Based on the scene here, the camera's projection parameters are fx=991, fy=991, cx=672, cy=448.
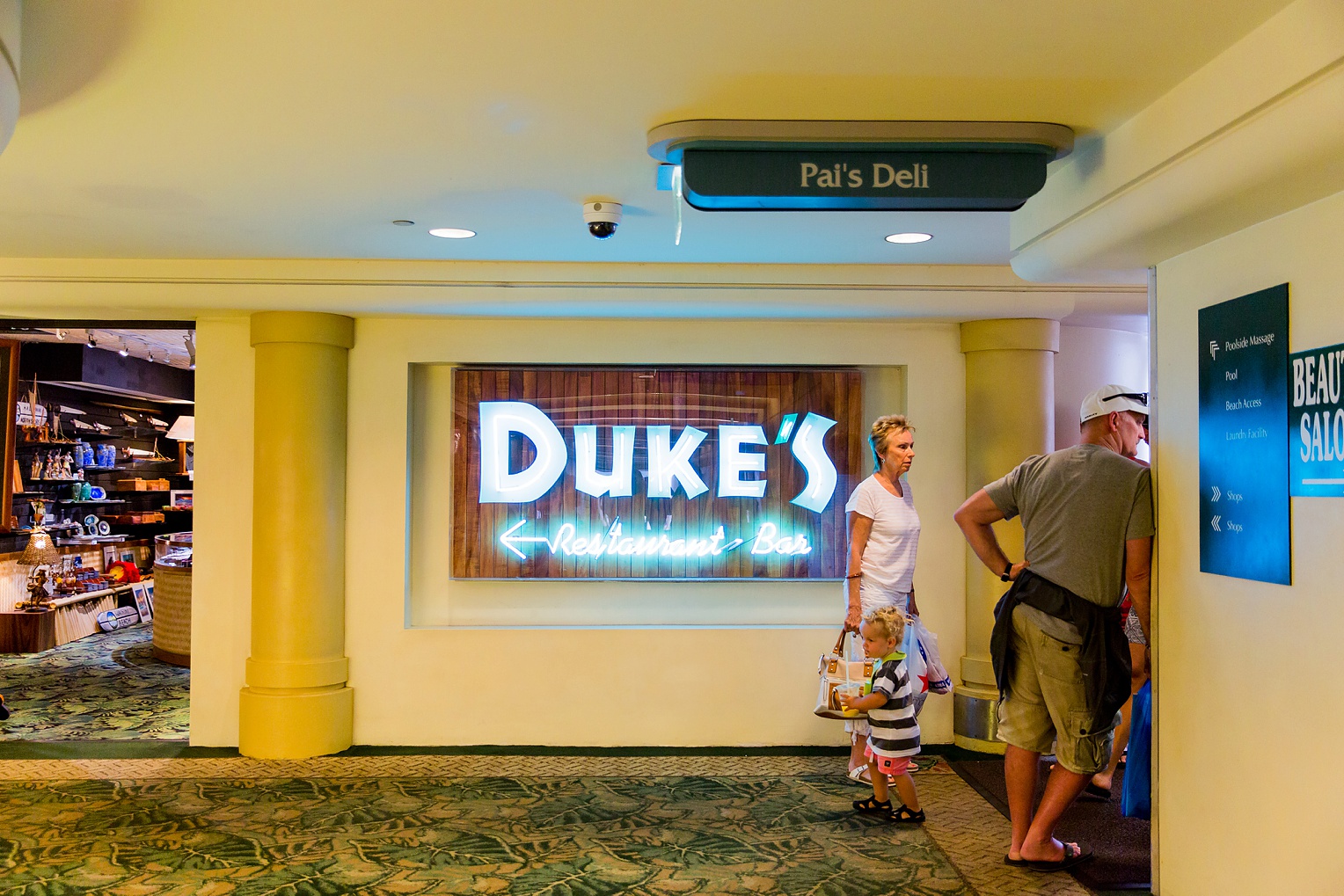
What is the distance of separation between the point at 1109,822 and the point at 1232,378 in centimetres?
221

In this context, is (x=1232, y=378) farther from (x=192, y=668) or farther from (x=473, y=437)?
(x=192, y=668)

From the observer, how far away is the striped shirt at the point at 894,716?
4.18 m

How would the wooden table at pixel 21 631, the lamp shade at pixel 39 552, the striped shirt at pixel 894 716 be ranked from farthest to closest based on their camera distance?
1. the lamp shade at pixel 39 552
2. the wooden table at pixel 21 631
3. the striped shirt at pixel 894 716

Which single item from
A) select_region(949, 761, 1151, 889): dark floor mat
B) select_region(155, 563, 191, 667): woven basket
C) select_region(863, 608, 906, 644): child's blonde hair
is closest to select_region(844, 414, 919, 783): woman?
select_region(863, 608, 906, 644): child's blonde hair

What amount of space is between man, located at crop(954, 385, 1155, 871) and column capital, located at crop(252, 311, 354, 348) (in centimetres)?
A: 372

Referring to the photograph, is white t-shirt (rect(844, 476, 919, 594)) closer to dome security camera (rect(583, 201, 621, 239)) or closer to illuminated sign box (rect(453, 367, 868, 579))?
illuminated sign box (rect(453, 367, 868, 579))

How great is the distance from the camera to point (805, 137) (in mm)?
3098

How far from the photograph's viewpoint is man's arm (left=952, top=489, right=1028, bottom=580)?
397 centimetres

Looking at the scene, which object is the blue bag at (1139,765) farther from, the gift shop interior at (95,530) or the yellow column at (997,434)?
the gift shop interior at (95,530)

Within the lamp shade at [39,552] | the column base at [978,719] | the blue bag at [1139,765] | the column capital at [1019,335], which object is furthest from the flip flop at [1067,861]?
the lamp shade at [39,552]

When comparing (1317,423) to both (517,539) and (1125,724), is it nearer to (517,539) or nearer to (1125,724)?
(1125,724)

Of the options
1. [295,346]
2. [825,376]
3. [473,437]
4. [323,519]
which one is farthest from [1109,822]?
[295,346]

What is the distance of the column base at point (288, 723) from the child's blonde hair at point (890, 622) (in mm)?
3033

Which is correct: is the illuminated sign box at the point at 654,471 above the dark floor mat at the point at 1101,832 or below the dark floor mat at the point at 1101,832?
above
